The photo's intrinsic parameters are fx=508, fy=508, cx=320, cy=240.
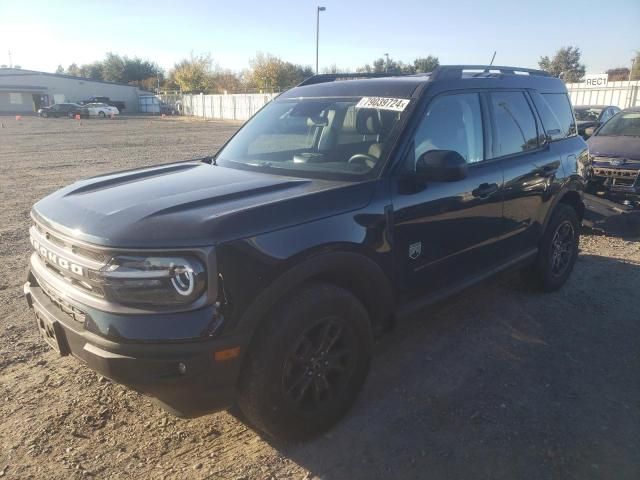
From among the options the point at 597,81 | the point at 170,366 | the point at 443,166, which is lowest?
the point at 170,366

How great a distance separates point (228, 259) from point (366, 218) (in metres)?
0.94

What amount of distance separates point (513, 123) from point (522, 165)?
1.21ft

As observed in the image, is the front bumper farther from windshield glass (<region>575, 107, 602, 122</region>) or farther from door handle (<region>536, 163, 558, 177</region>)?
windshield glass (<region>575, 107, 602, 122</region>)

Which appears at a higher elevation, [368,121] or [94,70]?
[94,70]

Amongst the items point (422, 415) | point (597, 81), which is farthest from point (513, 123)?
point (597, 81)

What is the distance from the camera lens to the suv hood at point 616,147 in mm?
8070

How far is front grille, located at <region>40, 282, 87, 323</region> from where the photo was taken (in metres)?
2.43

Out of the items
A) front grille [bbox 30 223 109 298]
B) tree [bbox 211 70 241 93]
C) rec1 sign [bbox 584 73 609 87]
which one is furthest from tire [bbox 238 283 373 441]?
tree [bbox 211 70 241 93]

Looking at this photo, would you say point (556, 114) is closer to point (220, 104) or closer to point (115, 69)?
point (220, 104)

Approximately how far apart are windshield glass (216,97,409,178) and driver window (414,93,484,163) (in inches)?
8.6

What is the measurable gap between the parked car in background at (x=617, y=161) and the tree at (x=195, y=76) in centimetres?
6824

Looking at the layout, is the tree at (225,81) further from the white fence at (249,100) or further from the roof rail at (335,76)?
the roof rail at (335,76)

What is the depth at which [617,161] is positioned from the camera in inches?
315

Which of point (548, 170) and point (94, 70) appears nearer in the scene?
point (548, 170)
